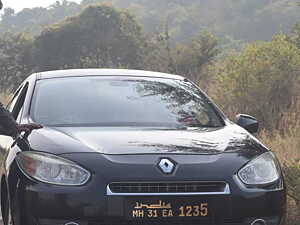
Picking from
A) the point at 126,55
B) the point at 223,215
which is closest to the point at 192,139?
the point at 223,215

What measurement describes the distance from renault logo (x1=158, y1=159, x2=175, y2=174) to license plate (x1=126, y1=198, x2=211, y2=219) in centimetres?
17

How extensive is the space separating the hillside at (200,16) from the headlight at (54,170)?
5198 cm

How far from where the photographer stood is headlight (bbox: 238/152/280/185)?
432 centimetres

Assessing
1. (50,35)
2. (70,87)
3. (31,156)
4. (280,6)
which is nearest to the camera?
(31,156)

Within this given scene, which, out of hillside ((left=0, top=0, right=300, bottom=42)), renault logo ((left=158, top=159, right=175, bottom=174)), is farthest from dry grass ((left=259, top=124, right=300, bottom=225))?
hillside ((left=0, top=0, right=300, bottom=42))

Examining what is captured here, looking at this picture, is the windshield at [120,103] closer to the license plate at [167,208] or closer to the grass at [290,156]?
the grass at [290,156]

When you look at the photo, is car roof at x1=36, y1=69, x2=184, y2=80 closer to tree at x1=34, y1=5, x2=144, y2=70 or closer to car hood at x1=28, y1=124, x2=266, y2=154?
car hood at x1=28, y1=124, x2=266, y2=154

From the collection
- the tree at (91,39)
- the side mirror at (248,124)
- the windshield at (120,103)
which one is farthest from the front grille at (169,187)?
the tree at (91,39)

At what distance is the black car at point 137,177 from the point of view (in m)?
4.08

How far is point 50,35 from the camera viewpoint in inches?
1320

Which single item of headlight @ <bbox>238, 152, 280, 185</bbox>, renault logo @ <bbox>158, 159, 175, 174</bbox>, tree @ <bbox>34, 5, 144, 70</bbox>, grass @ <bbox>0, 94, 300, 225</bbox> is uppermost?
renault logo @ <bbox>158, 159, 175, 174</bbox>

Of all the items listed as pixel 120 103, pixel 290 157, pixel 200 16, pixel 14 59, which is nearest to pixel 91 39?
pixel 14 59

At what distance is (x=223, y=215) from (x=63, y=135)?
3.84 feet

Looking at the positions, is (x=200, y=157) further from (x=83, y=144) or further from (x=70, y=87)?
(x=70, y=87)
